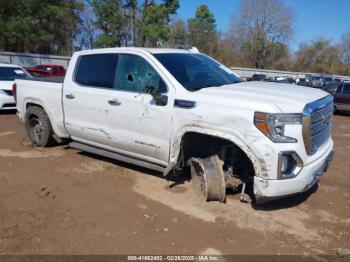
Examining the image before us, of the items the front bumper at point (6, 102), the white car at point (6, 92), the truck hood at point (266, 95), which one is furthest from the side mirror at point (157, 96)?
the front bumper at point (6, 102)

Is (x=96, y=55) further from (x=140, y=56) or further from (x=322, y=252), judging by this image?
(x=322, y=252)

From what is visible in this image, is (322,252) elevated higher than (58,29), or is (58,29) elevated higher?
(58,29)

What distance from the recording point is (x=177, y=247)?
358 cm

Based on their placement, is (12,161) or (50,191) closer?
(50,191)

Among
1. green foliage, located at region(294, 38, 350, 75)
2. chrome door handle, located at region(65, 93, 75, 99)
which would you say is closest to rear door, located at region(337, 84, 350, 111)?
chrome door handle, located at region(65, 93, 75, 99)

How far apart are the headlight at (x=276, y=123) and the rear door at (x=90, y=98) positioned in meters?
2.29

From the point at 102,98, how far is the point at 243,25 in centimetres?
6616

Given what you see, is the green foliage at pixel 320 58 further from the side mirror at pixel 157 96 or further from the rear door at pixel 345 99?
the side mirror at pixel 157 96

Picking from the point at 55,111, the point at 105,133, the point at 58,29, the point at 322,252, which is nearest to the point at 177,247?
the point at 322,252

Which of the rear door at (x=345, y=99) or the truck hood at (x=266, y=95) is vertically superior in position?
the truck hood at (x=266, y=95)

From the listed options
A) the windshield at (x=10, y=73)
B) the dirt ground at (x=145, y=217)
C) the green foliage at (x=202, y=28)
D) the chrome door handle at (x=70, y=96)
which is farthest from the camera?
the green foliage at (x=202, y=28)

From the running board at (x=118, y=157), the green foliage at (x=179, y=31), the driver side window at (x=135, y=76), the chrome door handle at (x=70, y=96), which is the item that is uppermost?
the green foliage at (x=179, y=31)

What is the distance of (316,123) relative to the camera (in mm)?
4020

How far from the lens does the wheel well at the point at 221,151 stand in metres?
4.43
